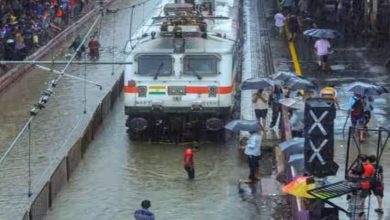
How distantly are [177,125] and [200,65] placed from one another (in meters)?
1.72

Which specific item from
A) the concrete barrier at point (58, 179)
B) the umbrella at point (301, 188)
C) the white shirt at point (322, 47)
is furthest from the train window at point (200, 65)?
the umbrella at point (301, 188)

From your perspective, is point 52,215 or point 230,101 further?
point 230,101

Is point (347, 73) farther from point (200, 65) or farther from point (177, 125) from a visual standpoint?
point (177, 125)

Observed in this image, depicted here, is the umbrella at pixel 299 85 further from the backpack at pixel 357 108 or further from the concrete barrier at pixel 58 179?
the concrete barrier at pixel 58 179

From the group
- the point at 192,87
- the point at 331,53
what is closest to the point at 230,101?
the point at 192,87

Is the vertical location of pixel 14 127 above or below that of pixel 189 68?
below

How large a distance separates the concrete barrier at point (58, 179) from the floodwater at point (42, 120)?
1.82ft

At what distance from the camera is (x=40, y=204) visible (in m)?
20.2

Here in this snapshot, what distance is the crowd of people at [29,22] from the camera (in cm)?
3841

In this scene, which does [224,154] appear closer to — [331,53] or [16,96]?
[16,96]

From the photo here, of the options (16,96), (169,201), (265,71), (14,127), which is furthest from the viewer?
(265,71)

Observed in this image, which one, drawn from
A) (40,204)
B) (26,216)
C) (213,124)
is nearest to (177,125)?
(213,124)

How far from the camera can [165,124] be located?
27.4 meters

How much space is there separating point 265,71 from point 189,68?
10.1 metres
